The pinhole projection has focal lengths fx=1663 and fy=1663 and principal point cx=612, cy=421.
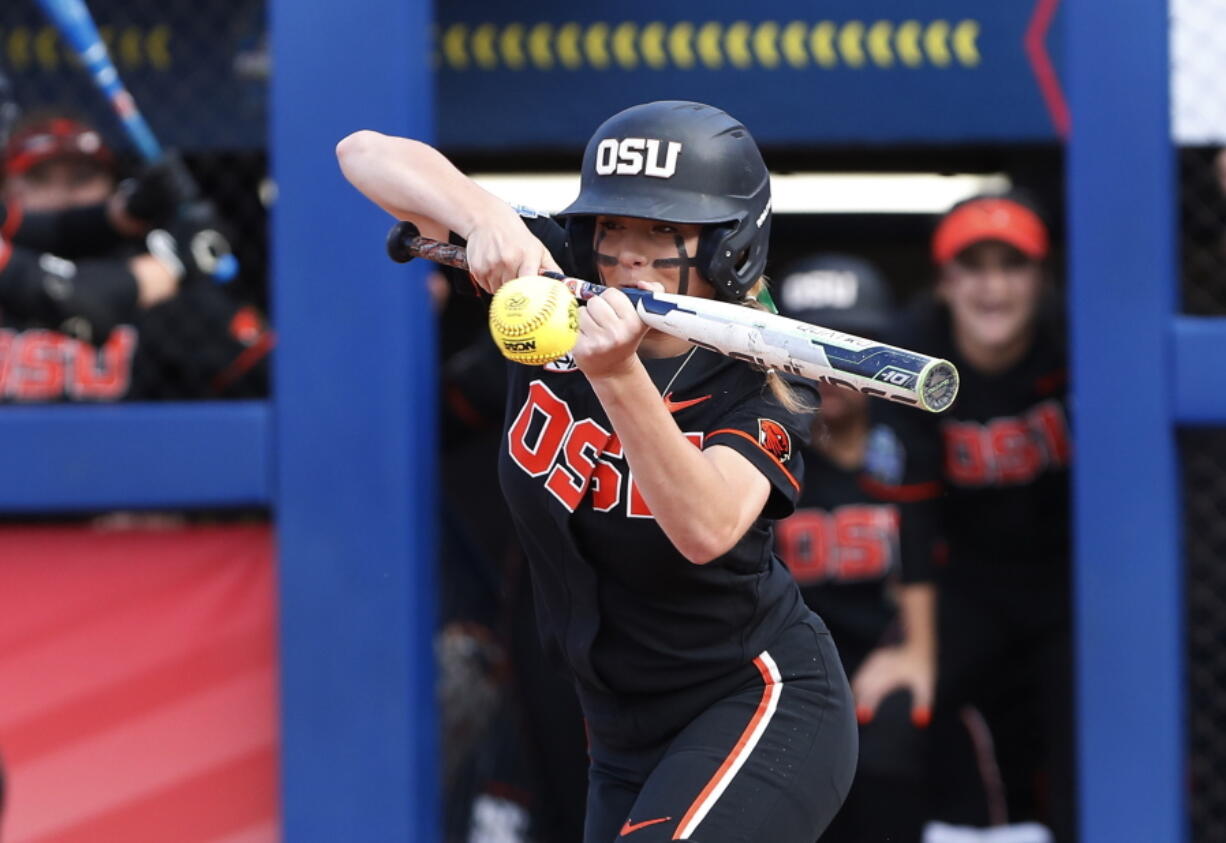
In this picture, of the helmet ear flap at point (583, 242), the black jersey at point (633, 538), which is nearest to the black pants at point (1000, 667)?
the black jersey at point (633, 538)

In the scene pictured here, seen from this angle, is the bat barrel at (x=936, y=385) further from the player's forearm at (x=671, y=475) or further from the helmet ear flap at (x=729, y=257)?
the helmet ear flap at (x=729, y=257)

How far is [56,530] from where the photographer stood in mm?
4367

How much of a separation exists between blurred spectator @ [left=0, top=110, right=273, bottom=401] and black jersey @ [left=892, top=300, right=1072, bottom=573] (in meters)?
1.86

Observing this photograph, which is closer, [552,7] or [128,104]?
[128,104]

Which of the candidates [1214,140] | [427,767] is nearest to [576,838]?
[427,767]

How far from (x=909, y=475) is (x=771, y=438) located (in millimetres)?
2082

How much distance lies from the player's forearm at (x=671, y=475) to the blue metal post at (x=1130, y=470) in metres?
2.20

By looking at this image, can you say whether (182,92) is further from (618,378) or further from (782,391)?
(618,378)

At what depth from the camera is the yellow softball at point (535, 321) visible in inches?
80.4

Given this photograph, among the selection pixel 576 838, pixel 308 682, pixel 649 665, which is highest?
pixel 649 665

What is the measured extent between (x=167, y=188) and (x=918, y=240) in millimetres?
2929

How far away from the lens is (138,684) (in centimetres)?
434

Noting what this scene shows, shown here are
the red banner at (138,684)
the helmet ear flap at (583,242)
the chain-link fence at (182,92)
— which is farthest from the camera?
the chain-link fence at (182,92)

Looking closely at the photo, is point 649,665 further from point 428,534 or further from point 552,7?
point 552,7
